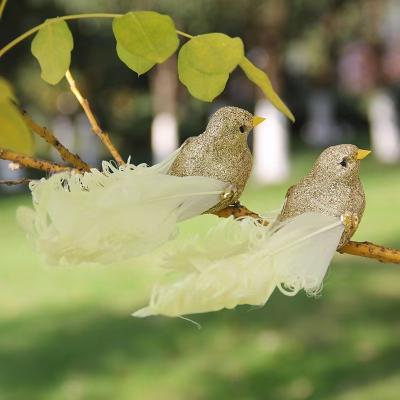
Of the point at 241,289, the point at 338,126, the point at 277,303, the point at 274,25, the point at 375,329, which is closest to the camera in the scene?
the point at 241,289

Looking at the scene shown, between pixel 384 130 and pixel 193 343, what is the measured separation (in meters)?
8.05

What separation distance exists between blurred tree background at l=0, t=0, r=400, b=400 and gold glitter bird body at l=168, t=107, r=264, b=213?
0.75 metres

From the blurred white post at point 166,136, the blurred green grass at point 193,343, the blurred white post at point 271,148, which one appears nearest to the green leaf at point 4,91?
the blurred green grass at point 193,343

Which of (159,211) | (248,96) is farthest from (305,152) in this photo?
(159,211)

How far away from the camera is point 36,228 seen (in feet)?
1.60

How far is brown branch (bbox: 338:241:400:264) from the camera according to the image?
0.53 m

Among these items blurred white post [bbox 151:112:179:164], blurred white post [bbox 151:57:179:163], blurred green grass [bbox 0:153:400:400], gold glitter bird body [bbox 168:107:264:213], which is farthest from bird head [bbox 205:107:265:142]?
blurred white post [bbox 151:112:179:164]

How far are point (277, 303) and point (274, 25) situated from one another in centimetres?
536

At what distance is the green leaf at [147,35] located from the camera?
49 cm

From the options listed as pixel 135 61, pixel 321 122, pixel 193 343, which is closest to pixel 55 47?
pixel 135 61

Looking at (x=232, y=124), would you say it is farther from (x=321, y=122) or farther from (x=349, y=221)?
(x=321, y=122)

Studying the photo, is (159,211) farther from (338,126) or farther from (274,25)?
(338,126)

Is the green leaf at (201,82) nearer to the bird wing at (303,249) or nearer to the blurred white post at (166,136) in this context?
the bird wing at (303,249)

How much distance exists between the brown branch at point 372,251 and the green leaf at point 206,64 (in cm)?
→ 12
